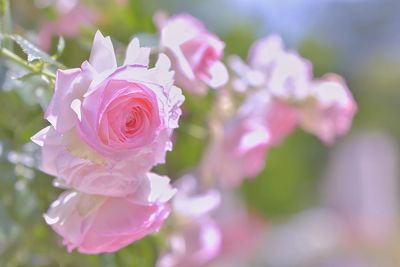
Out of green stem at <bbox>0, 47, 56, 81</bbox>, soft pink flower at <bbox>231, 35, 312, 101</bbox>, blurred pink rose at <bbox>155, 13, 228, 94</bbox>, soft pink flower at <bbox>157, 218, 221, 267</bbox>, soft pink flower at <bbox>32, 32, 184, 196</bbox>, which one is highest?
soft pink flower at <bbox>231, 35, 312, 101</bbox>

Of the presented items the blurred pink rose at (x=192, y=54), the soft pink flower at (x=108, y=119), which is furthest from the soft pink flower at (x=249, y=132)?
the soft pink flower at (x=108, y=119)

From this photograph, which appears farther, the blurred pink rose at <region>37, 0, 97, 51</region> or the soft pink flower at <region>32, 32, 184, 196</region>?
the blurred pink rose at <region>37, 0, 97, 51</region>

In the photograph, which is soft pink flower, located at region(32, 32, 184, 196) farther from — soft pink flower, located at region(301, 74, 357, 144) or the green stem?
soft pink flower, located at region(301, 74, 357, 144)

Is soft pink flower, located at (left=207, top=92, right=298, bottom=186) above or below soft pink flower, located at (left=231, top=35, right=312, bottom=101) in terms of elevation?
below

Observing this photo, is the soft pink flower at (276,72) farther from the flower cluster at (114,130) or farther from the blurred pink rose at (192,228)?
the flower cluster at (114,130)

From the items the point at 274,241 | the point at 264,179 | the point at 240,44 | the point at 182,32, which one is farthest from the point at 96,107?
the point at 274,241

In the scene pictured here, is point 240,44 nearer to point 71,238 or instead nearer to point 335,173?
point 71,238

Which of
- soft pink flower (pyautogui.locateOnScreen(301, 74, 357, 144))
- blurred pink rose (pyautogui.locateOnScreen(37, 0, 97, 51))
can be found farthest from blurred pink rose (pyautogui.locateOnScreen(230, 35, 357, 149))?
blurred pink rose (pyautogui.locateOnScreen(37, 0, 97, 51))
